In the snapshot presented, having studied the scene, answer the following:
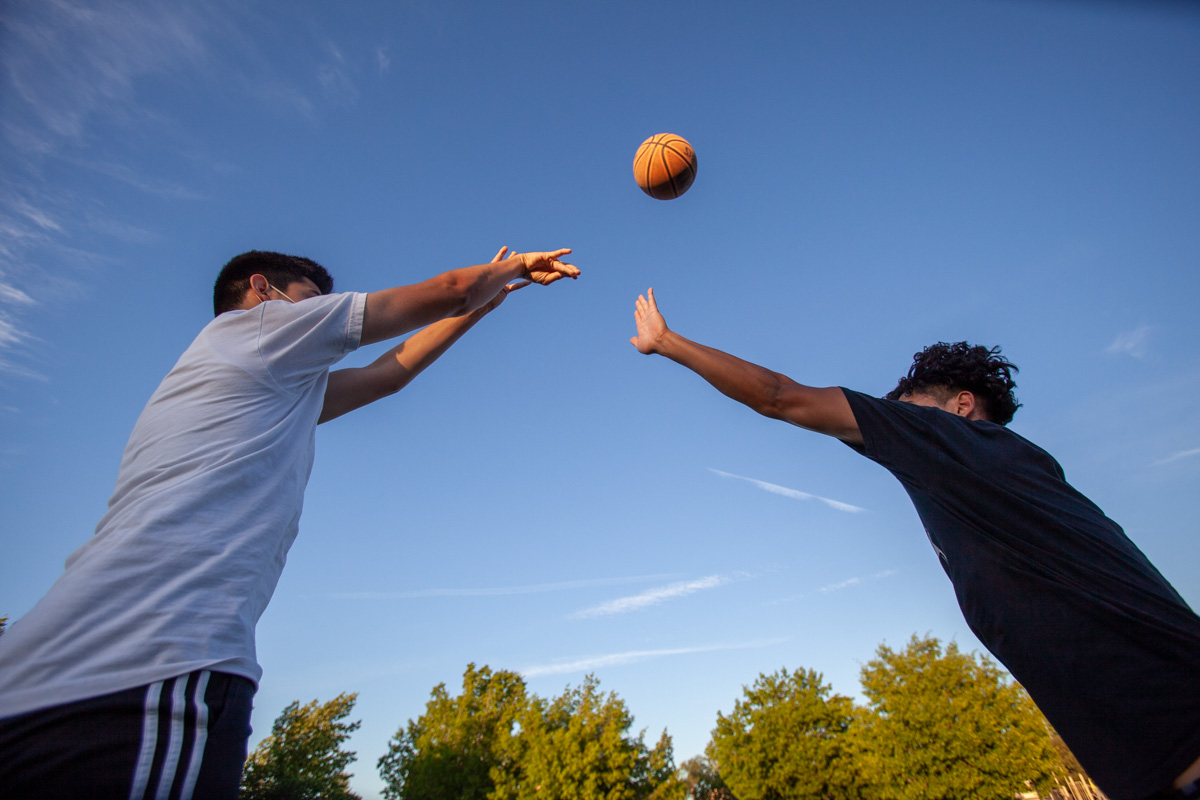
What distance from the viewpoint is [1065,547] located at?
111 inches

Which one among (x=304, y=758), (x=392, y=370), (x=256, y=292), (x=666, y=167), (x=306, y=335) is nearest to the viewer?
(x=306, y=335)

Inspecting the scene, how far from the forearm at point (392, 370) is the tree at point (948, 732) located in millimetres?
33664

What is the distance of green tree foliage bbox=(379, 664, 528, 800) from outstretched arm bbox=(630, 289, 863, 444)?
34.2 m

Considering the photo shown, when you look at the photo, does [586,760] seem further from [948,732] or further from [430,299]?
[430,299]

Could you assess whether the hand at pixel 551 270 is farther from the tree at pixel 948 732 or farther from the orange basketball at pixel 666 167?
the tree at pixel 948 732

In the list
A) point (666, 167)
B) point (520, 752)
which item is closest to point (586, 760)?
point (520, 752)

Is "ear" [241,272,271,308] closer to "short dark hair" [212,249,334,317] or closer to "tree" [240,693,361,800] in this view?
"short dark hair" [212,249,334,317]

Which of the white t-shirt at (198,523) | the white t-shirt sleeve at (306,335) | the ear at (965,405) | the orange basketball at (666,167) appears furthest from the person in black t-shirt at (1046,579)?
the orange basketball at (666,167)

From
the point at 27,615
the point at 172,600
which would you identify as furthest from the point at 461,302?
the point at 27,615

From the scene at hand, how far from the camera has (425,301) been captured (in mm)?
2967

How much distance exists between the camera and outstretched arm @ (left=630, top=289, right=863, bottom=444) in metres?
3.37

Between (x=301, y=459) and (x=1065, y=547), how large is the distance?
3.29 metres

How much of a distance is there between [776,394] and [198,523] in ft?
8.79

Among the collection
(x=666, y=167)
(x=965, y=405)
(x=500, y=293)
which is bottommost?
(x=965, y=405)
